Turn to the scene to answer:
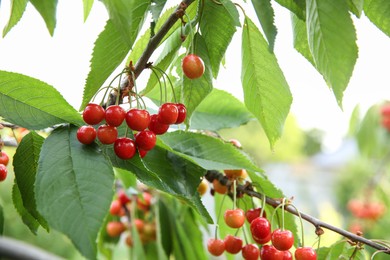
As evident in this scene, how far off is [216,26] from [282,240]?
0.83 feet

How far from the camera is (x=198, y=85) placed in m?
0.61

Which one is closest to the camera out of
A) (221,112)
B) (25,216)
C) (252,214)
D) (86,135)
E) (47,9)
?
(47,9)

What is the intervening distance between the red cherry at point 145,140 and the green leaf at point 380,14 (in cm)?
24

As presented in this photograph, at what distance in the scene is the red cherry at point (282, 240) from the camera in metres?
0.65

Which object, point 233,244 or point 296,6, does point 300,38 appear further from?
point 233,244

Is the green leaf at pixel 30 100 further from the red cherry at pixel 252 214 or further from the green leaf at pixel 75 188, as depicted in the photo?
the red cherry at pixel 252 214

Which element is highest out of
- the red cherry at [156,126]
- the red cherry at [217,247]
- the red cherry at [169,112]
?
the red cherry at [169,112]

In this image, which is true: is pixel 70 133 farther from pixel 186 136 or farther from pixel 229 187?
pixel 229 187

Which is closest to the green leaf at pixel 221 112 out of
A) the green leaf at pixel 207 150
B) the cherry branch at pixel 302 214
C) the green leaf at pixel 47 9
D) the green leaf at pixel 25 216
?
the cherry branch at pixel 302 214

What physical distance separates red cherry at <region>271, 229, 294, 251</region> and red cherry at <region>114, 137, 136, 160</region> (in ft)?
0.70

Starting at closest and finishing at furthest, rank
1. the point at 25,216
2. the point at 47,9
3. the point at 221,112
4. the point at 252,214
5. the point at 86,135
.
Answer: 1. the point at 47,9
2. the point at 86,135
3. the point at 25,216
4. the point at 252,214
5. the point at 221,112

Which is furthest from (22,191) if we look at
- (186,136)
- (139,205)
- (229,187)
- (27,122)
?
(139,205)

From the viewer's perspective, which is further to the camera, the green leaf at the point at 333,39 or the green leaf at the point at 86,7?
the green leaf at the point at 86,7

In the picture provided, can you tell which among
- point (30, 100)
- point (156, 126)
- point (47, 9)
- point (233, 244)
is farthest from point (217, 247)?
point (47, 9)
